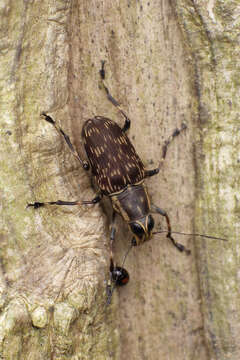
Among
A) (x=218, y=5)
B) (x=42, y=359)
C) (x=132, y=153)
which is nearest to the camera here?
(x=42, y=359)

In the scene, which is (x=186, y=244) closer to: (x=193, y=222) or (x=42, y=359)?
(x=193, y=222)

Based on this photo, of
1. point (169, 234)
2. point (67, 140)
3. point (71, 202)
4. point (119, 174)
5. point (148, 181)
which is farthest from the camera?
point (148, 181)

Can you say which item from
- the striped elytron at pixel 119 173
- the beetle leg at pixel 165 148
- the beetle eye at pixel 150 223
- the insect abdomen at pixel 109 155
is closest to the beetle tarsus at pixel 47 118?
the striped elytron at pixel 119 173

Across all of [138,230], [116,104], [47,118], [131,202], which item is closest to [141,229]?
[138,230]

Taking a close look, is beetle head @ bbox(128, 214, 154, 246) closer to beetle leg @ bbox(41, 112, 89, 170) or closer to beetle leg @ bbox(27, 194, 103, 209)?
beetle leg @ bbox(27, 194, 103, 209)

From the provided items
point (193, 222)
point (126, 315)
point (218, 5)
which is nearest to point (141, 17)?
point (218, 5)

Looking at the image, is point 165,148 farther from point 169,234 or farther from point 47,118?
point 47,118

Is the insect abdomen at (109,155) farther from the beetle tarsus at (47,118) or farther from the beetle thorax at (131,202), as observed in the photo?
the beetle tarsus at (47,118)

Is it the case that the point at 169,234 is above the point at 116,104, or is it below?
below
